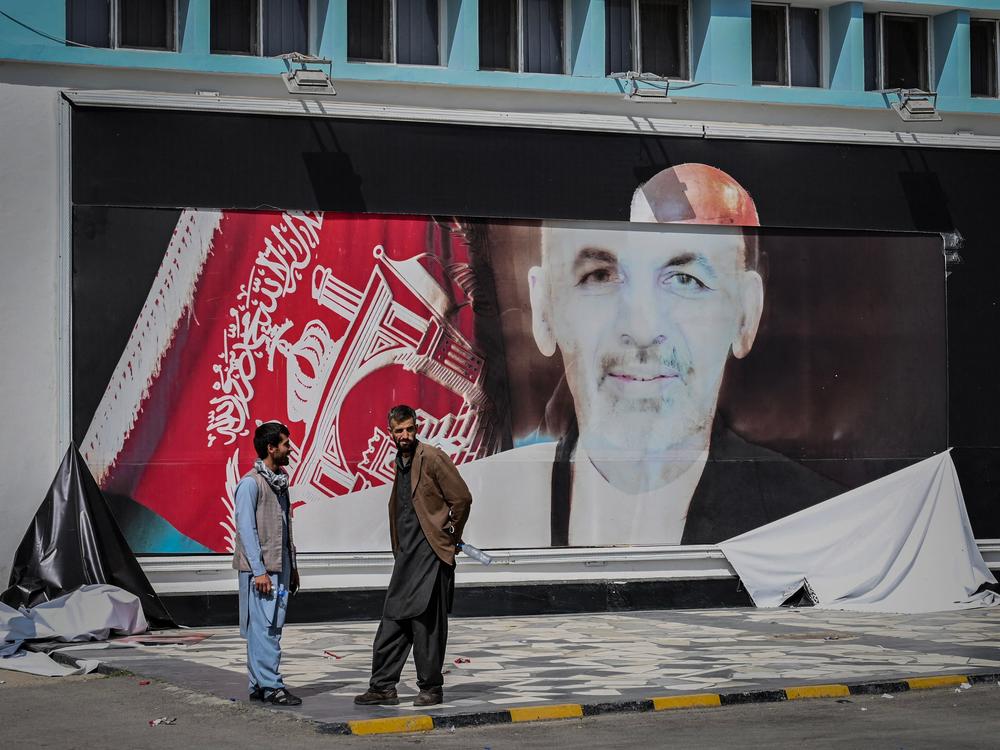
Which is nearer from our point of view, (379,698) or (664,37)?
(379,698)

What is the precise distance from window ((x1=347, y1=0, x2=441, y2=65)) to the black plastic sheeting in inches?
225

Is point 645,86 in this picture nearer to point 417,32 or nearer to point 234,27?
point 417,32

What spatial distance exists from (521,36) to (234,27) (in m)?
3.42

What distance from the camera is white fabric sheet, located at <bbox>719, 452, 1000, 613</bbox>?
18.5 meters

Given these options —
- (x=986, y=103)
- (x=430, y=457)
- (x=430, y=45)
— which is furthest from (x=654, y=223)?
(x=430, y=457)

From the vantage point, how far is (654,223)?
18.8m

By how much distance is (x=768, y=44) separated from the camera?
19.9 meters

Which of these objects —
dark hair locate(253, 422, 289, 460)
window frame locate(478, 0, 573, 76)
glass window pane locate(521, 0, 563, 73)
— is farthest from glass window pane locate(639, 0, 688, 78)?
dark hair locate(253, 422, 289, 460)

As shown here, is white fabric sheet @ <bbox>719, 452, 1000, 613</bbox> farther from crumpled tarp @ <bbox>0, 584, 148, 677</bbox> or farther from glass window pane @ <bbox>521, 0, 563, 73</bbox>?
crumpled tarp @ <bbox>0, 584, 148, 677</bbox>

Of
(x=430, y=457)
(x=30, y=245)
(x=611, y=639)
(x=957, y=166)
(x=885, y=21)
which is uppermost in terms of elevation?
(x=885, y=21)

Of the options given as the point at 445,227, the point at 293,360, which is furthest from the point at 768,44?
the point at 293,360

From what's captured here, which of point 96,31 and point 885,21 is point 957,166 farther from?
point 96,31

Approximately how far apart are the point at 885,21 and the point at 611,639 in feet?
32.0

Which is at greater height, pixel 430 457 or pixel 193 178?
pixel 193 178
